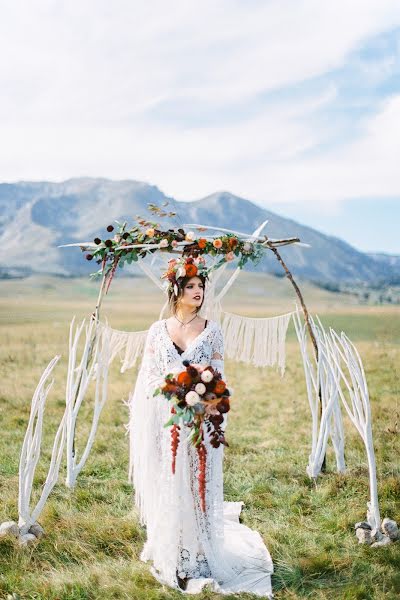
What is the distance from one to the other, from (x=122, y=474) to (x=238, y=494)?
1.43m

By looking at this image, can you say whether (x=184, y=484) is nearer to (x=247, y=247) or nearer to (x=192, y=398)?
(x=192, y=398)

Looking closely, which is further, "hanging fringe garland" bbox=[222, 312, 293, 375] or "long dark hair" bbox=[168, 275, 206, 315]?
"hanging fringe garland" bbox=[222, 312, 293, 375]

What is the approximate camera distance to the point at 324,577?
13.1ft

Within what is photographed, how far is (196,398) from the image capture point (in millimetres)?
3363

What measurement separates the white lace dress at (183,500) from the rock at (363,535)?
897 mm

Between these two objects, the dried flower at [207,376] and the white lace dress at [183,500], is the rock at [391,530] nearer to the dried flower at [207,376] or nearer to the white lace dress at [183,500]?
the white lace dress at [183,500]

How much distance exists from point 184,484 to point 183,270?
160 cm

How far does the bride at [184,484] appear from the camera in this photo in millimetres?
3826

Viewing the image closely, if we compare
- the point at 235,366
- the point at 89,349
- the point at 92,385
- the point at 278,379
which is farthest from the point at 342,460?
the point at 235,366

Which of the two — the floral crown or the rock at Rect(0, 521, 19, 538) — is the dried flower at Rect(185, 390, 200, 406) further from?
the rock at Rect(0, 521, 19, 538)

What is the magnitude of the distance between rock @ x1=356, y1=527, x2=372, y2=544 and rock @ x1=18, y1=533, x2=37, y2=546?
2.76 m

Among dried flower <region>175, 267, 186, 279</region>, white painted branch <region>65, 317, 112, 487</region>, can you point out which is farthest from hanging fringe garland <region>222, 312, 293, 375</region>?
dried flower <region>175, 267, 186, 279</region>

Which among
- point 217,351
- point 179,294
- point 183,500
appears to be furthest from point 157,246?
point 183,500

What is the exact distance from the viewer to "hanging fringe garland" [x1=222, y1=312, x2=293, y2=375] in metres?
5.89
